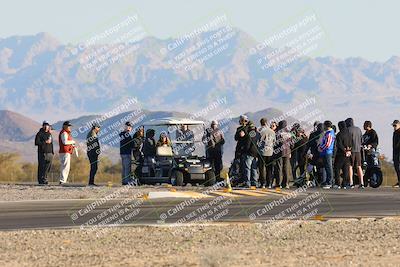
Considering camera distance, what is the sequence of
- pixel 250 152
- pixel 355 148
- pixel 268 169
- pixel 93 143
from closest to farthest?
pixel 355 148, pixel 250 152, pixel 268 169, pixel 93 143

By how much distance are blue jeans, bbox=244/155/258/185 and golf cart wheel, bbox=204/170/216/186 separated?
80.7 inches

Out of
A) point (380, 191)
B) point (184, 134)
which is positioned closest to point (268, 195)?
point (380, 191)

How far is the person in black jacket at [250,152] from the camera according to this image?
32.5 metres

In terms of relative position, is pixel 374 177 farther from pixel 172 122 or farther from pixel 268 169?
pixel 172 122

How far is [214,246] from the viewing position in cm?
1656

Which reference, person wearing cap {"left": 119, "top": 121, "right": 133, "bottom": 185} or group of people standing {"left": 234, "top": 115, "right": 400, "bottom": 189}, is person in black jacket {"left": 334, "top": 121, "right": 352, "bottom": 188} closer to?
group of people standing {"left": 234, "top": 115, "right": 400, "bottom": 189}

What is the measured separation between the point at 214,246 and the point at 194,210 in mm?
6694

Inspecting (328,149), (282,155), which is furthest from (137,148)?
(328,149)

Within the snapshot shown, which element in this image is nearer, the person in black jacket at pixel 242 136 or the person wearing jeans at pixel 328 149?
the person wearing jeans at pixel 328 149

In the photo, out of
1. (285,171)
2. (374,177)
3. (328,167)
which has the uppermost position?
(328,167)

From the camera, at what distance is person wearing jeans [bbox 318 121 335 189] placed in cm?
3200

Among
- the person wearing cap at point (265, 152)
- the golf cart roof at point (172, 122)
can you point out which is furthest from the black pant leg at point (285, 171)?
the golf cart roof at point (172, 122)

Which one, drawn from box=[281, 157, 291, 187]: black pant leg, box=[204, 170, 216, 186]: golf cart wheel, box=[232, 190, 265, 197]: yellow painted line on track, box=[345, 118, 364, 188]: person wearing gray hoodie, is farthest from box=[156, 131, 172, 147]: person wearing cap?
box=[232, 190, 265, 197]: yellow painted line on track

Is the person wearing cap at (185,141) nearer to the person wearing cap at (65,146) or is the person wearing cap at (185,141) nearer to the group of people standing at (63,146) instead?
the group of people standing at (63,146)
